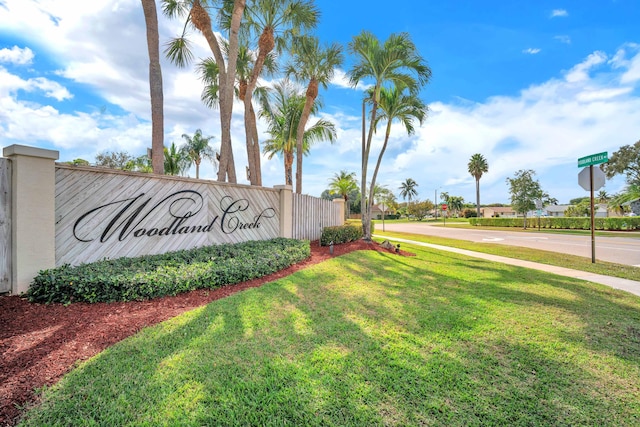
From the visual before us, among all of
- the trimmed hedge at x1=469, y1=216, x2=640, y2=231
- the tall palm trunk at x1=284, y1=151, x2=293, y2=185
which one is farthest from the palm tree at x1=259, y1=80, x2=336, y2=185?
the trimmed hedge at x1=469, y1=216, x2=640, y2=231

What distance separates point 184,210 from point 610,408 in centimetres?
733

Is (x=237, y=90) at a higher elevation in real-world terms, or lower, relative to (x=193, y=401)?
higher

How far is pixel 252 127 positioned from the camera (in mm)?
11344

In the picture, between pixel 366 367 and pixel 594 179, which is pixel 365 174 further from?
pixel 366 367

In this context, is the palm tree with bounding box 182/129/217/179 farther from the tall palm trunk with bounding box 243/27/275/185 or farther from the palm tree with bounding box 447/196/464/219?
the palm tree with bounding box 447/196/464/219

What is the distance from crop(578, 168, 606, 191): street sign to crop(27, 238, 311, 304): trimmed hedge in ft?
32.5

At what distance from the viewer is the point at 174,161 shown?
30.1 metres

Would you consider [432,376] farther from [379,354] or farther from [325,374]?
[325,374]

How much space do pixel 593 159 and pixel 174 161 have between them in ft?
108

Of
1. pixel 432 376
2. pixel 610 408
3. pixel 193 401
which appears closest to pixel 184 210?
pixel 193 401

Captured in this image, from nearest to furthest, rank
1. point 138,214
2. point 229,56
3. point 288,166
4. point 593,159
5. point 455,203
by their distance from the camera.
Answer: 1. point 138,214
2. point 593,159
3. point 229,56
4. point 288,166
5. point 455,203

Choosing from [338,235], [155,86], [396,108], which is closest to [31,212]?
[155,86]

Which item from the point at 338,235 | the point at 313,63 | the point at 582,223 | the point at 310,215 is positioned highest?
the point at 313,63

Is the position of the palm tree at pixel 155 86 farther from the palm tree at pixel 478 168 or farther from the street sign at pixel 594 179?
the palm tree at pixel 478 168
